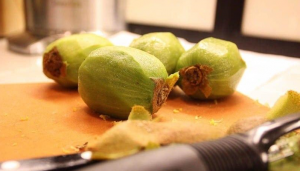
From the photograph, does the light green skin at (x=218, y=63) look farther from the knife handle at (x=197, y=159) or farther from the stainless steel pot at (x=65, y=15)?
the stainless steel pot at (x=65, y=15)

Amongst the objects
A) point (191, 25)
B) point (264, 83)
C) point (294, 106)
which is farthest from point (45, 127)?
point (191, 25)

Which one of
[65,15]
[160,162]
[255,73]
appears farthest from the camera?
[65,15]

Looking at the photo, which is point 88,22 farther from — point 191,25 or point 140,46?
point 140,46

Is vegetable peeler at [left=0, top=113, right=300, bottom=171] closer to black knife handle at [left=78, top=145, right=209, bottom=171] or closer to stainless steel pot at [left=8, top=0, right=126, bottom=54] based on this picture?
black knife handle at [left=78, top=145, right=209, bottom=171]

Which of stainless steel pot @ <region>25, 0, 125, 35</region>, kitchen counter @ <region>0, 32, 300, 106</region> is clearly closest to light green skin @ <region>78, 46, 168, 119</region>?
kitchen counter @ <region>0, 32, 300, 106</region>

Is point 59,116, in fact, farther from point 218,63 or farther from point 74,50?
point 218,63

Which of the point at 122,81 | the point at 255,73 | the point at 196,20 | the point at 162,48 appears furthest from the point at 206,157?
the point at 196,20
